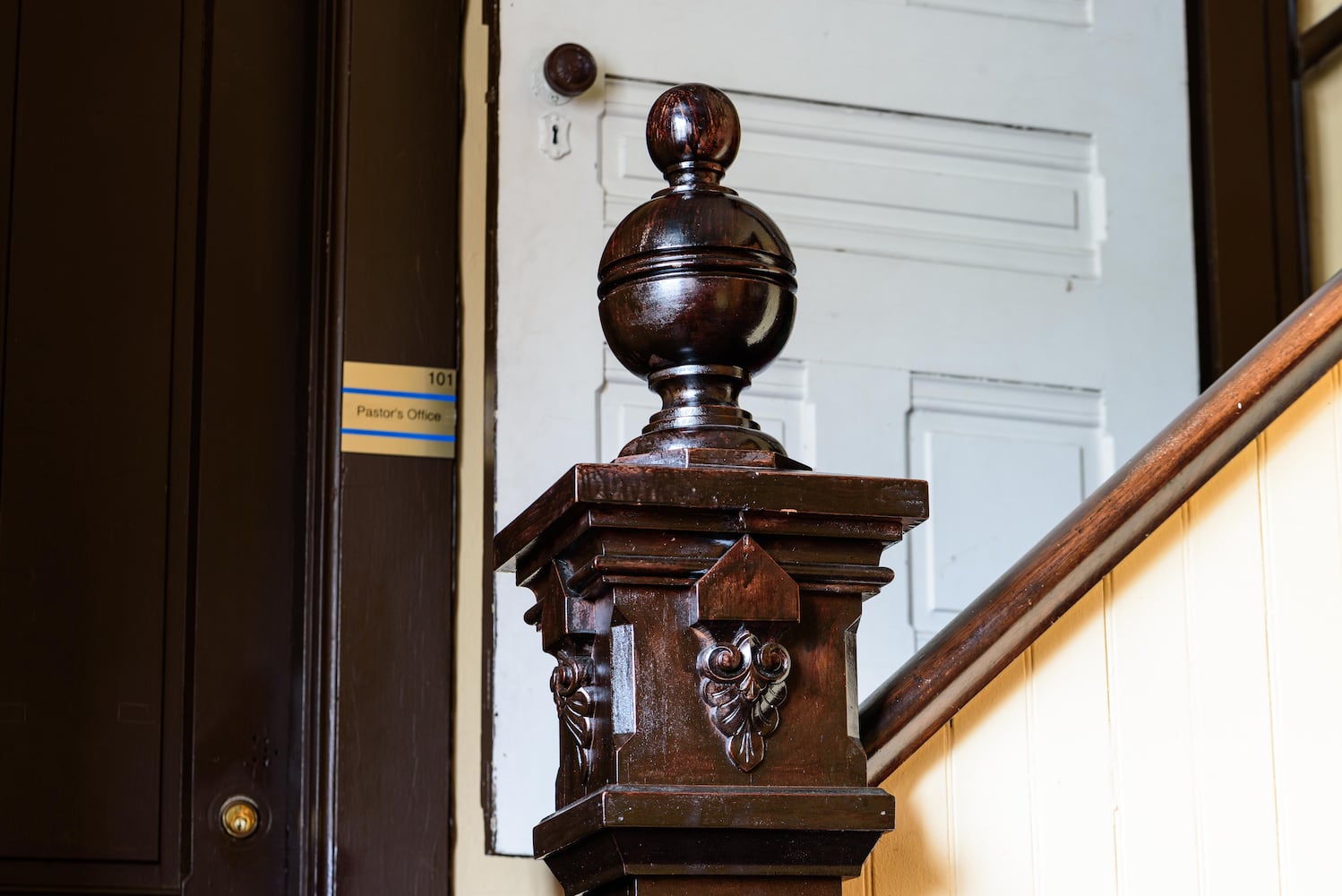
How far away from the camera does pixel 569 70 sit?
2.38 metres

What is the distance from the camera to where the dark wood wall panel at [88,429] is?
7.06ft

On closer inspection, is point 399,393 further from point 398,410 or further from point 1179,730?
point 1179,730

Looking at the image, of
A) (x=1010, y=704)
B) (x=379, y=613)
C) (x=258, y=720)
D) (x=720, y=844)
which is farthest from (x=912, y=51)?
(x=720, y=844)

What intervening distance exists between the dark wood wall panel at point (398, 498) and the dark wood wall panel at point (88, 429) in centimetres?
24

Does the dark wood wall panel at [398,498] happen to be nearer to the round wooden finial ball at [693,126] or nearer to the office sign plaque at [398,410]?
the office sign plaque at [398,410]

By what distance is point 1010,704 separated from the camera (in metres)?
1.27

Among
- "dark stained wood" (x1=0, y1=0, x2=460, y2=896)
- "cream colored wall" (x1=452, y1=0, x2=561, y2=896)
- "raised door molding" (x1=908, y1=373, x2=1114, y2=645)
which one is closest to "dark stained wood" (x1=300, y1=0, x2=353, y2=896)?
"dark stained wood" (x1=0, y1=0, x2=460, y2=896)

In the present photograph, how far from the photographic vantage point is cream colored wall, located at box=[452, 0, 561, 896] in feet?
7.25

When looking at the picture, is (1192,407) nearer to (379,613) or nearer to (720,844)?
(720,844)

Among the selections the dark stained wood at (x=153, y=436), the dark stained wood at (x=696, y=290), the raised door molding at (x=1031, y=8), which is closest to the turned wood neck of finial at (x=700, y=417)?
the dark stained wood at (x=696, y=290)

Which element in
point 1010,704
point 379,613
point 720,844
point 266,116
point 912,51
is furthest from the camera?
point 912,51

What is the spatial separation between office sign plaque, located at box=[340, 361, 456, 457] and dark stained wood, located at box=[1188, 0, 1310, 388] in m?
1.18

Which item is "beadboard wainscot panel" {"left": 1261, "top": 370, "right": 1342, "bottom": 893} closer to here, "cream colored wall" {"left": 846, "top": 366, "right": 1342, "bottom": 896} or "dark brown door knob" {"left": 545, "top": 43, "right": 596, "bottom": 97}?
"cream colored wall" {"left": 846, "top": 366, "right": 1342, "bottom": 896}

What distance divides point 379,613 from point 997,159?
1162 millimetres
